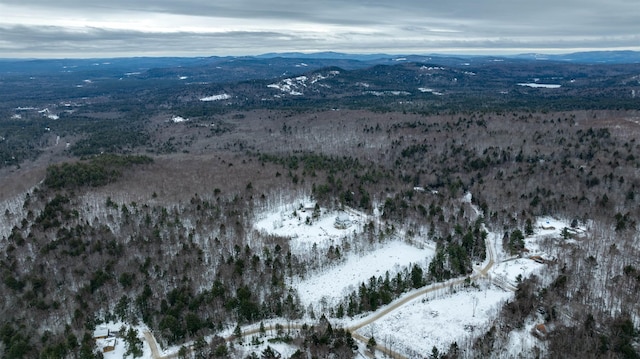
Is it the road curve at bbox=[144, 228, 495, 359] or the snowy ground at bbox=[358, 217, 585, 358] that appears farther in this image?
the road curve at bbox=[144, 228, 495, 359]

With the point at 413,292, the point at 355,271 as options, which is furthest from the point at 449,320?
the point at 355,271

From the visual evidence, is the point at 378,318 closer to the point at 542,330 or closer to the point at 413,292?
the point at 413,292

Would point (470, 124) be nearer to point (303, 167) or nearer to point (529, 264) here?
point (303, 167)

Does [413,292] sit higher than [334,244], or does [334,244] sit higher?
[413,292]

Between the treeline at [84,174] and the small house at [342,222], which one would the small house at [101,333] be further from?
the treeline at [84,174]

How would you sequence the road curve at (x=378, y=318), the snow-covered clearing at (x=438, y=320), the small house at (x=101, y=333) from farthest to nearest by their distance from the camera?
the small house at (x=101, y=333) → the road curve at (x=378, y=318) → the snow-covered clearing at (x=438, y=320)

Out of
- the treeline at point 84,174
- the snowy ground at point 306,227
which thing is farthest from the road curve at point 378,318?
the treeline at point 84,174

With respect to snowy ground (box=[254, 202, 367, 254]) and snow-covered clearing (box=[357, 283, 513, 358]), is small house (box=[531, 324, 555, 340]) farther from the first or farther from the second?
snowy ground (box=[254, 202, 367, 254])

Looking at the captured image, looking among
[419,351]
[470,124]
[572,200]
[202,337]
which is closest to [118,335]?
[202,337]

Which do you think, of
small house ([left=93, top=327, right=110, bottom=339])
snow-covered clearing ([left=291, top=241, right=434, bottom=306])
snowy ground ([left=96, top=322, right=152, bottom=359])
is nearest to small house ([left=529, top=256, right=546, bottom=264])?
snow-covered clearing ([left=291, top=241, right=434, bottom=306])
